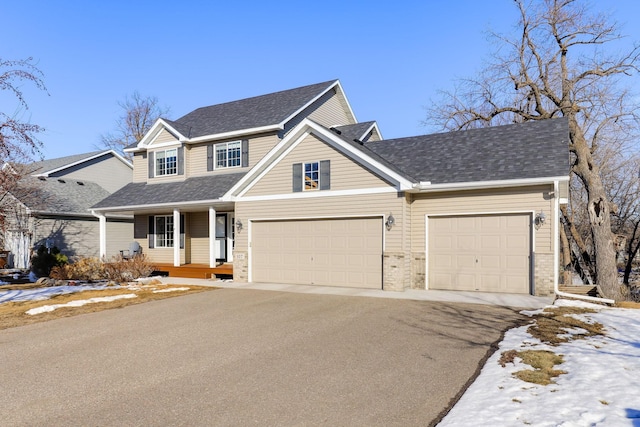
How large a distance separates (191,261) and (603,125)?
20100 mm

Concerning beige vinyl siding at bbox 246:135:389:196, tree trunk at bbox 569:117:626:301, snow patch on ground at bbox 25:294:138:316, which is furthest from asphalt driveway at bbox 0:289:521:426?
tree trunk at bbox 569:117:626:301

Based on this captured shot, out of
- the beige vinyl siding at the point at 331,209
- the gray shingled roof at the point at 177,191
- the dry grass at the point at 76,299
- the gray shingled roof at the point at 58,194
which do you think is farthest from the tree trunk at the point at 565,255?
the gray shingled roof at the point at 58,194

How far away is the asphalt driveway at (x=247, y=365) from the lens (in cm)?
452

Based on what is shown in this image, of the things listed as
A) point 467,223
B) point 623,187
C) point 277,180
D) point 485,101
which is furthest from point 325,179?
point 623,187

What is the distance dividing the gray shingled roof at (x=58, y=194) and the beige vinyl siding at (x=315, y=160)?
13.6m

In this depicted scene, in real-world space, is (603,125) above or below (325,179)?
above

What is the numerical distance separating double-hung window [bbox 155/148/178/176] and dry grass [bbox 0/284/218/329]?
7250 millimetres

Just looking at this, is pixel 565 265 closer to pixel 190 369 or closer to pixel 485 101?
pixel 485 101

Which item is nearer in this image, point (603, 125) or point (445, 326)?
point (445, 326)

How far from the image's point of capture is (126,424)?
13.9 feet

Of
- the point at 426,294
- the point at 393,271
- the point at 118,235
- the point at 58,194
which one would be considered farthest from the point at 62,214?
the point at 426,294

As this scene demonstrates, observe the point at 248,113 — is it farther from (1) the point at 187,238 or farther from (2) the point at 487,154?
(2) the point at 487,154

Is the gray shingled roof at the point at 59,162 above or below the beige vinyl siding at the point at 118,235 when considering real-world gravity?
above

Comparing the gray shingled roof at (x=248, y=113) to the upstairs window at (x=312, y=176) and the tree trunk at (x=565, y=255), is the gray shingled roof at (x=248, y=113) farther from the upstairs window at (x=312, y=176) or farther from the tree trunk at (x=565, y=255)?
the tree trunk at (x=565, y=255)
